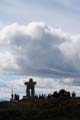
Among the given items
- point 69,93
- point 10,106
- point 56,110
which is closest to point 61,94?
point 69,93

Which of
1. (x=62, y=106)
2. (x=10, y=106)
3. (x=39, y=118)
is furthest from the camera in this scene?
(x=10, y=106)

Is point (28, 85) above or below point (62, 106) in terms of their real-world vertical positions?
above

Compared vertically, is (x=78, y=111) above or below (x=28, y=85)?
below

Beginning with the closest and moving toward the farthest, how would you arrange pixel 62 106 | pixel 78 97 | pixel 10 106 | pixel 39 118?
pixel 39 118 < pixel 62 106 < pixel 10 106 < pixel 78 97

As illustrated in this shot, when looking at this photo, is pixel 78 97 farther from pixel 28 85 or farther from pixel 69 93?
pixel 28 85

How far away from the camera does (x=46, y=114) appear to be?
57.7m

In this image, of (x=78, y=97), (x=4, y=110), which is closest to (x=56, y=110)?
(x=4, y=110)

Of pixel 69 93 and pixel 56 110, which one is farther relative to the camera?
pixel 69 93

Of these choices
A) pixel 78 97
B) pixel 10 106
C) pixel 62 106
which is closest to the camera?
pixel 62 106

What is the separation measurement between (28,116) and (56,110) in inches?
153

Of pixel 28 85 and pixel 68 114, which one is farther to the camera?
pixel 28 85

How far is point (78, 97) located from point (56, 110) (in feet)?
51.7

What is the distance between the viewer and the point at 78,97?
74.1 metres

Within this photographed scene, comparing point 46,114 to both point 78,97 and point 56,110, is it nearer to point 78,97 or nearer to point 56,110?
point 56,110
